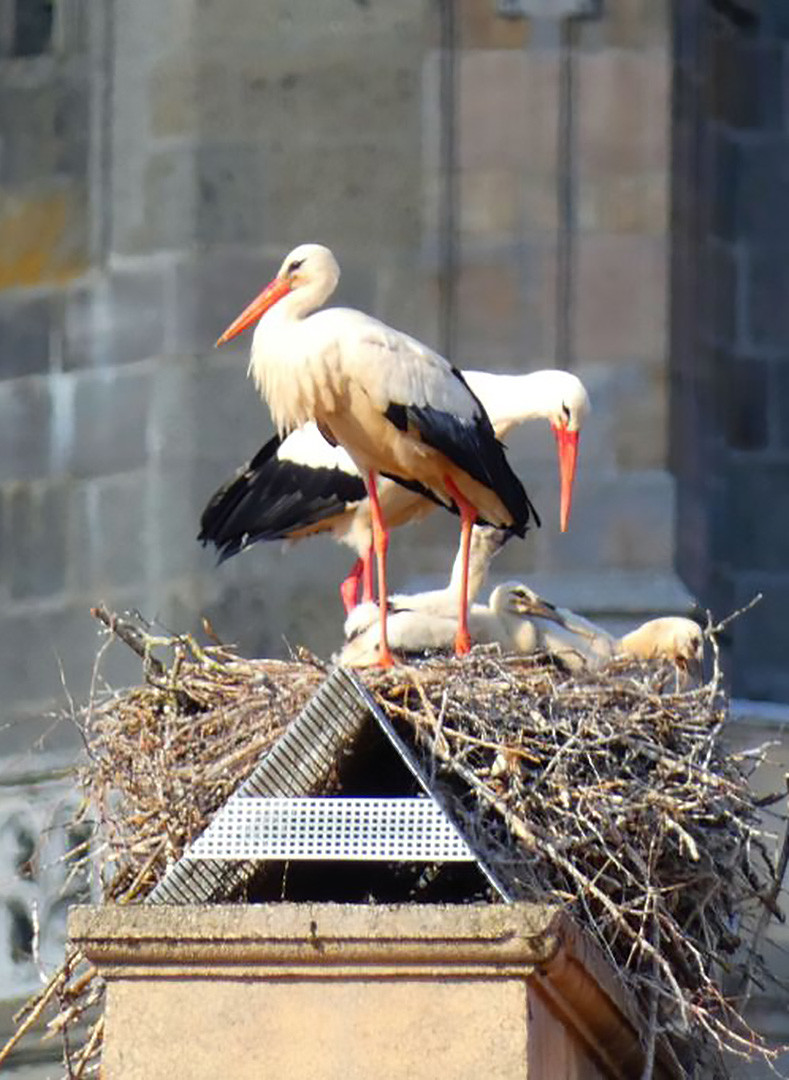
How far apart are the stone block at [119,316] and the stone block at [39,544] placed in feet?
1.39

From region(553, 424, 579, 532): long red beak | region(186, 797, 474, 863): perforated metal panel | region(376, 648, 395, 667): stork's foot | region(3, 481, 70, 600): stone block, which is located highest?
region(553, 424, 579, 532): long red beak

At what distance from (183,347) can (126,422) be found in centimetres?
35

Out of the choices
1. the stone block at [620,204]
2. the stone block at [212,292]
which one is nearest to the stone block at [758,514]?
the stone block at [620,204]

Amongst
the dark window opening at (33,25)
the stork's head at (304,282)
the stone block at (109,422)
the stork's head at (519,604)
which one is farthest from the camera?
the dark window opening at (33,25)

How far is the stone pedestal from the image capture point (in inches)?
458

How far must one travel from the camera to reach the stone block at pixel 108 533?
16.0m

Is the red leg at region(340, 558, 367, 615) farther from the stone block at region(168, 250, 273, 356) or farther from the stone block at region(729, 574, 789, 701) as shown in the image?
the stone block at region(729, 574, 789, 701)

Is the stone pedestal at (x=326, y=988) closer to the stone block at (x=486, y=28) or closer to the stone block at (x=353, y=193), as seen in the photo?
the stone block at (x=353, y=193)

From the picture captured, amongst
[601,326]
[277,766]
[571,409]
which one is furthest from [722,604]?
[277,766]

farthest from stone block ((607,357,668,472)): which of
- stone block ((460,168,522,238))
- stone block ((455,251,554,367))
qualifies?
stone block ((460,168,522,238))

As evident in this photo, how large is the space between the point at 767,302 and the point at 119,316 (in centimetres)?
210

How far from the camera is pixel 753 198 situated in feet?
54.5

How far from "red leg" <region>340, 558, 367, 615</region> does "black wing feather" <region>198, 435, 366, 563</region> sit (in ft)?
0.65

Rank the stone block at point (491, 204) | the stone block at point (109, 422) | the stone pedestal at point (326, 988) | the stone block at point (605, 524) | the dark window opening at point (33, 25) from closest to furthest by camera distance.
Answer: the stone pedestal at point (326, 988) → the stone block at point (605, 524) → the stone block at point (491, 204) → the stone block at point (109, 422) → the dark window opening at point (33, 25)
